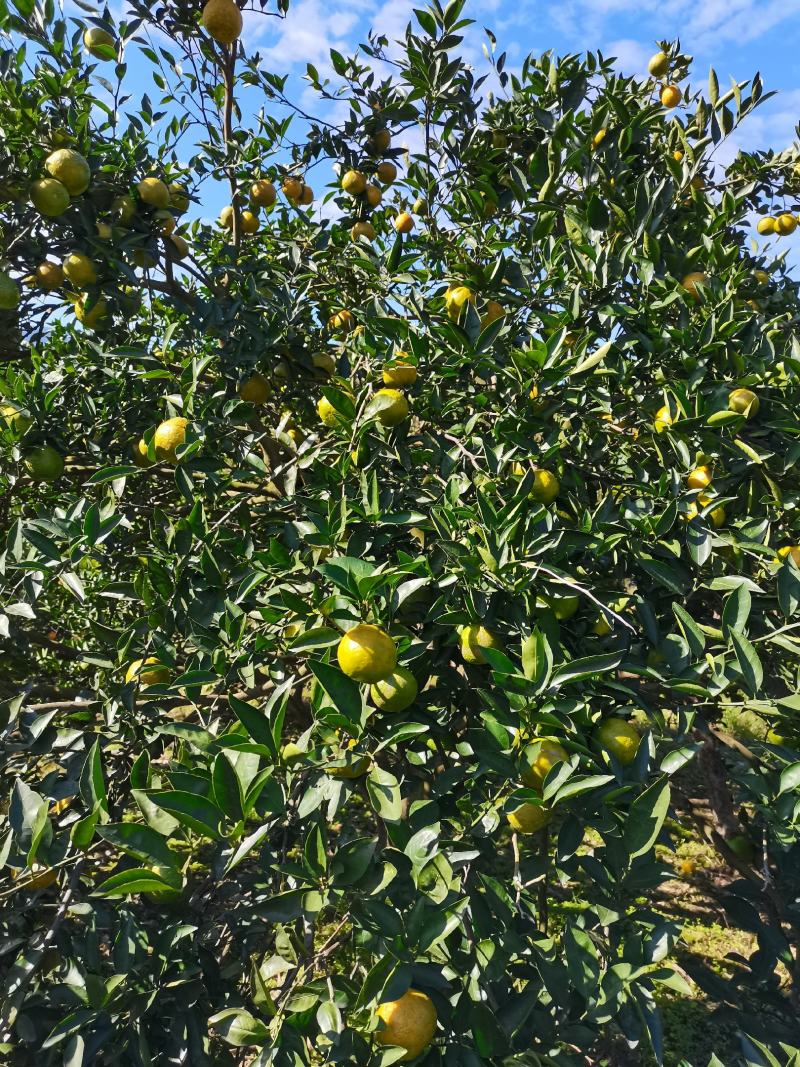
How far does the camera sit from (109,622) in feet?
8.95

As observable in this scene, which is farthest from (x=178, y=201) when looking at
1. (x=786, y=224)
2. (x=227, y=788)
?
(x=786, y=224)

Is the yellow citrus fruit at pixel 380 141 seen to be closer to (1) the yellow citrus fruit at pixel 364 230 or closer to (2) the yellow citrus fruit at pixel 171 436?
(1) the yellow citrus fruit at pixel 364 230

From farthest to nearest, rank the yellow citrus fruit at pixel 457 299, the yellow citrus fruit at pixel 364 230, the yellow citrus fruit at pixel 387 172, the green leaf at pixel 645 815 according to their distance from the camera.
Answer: the yellow citrus fruit at pixel 387 172 < the yellow citrus fruit at pixel 364 230 < the yellow citrus fruit at pixel 457 299 < the green leaf at pixel 645 815

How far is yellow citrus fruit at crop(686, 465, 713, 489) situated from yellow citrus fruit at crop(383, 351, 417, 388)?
0.77 meters

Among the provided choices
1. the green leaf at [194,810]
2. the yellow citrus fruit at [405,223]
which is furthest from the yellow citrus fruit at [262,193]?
the green leaf at [194,810]

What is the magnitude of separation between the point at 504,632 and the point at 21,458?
1545 millimetres

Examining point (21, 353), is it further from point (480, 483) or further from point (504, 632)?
point (504, 632)

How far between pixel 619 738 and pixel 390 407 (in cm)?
93

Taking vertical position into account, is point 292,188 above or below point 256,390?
above

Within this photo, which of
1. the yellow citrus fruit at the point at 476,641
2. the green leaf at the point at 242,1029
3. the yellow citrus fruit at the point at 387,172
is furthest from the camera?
the yellow citrus fruit at the point at 387,172

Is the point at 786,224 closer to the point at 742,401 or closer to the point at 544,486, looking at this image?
the point at 742,401

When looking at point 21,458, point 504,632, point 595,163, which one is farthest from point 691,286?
point 21,458

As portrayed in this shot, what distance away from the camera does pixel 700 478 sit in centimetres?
169

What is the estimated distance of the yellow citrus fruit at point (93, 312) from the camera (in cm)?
204
